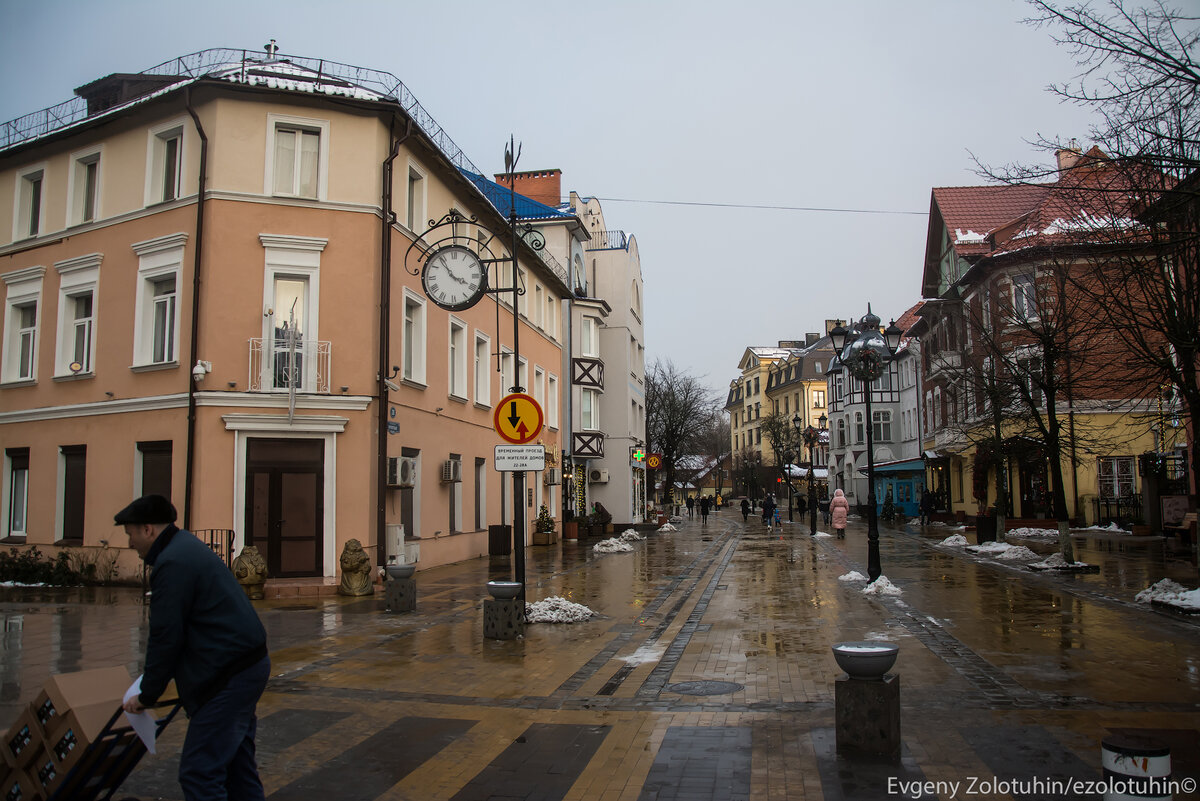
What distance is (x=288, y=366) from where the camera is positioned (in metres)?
16.6

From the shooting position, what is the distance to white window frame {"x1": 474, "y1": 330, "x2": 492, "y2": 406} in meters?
25.5

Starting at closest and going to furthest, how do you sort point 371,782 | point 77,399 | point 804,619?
point 371,782, point 804,619, point 77,399

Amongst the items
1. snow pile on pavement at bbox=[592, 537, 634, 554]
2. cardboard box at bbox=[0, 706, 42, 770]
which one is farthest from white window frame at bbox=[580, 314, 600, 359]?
cardboard box at bbox=[0, 706, 42, 770]

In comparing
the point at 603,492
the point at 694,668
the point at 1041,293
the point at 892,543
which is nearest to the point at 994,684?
the point at 694,668

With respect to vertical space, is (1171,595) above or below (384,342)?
below

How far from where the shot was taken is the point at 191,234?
16859 millimetres

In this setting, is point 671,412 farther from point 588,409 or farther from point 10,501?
point 10,501

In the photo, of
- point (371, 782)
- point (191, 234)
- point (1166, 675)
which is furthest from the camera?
point (191, 234)

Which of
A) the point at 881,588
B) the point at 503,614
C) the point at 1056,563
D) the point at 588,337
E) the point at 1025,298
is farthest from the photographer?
the point at 588,337

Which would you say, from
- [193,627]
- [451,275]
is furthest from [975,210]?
[193,627]

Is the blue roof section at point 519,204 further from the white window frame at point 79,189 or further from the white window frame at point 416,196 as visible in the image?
the white window frame at point 79,189

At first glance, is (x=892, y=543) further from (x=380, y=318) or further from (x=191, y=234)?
(x=191, y=234)

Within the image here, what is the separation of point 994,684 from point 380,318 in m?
13.6

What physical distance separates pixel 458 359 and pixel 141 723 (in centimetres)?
1998
